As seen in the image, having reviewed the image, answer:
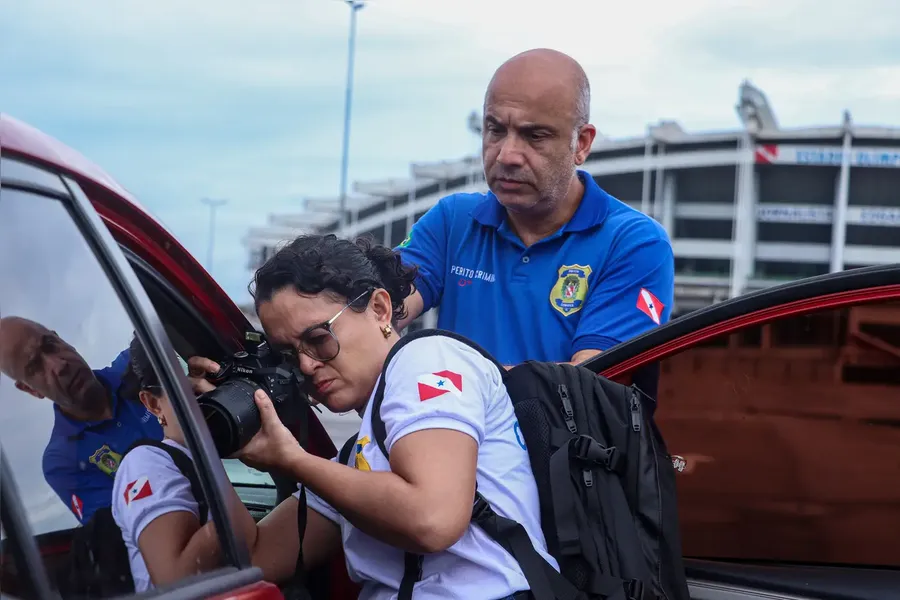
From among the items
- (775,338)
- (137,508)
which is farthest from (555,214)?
(137,508)

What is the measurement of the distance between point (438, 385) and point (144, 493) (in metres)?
0.49

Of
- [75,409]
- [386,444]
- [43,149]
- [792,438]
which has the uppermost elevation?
[43,149]

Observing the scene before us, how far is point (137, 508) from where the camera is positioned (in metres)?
1.39

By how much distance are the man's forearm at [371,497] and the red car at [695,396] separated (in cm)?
18

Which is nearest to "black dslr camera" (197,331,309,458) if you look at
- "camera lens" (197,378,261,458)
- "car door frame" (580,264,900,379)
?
"camera lens" (197,378,261,458)

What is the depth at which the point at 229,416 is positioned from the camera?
158 centimetres

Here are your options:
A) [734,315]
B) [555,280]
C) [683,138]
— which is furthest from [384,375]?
[683,138]

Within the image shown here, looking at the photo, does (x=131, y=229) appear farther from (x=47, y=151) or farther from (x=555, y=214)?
(x=555, y=214)

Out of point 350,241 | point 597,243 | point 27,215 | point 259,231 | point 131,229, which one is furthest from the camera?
point 259,231

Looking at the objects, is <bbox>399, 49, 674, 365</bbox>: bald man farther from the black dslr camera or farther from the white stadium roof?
the white stadium roof

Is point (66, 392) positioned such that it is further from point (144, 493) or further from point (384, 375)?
point (384, 375)

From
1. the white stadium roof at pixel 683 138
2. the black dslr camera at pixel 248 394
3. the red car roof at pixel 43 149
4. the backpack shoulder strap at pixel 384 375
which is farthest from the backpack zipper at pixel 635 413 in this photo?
the white stadium roof at pixel 683 138

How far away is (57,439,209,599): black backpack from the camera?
117cm

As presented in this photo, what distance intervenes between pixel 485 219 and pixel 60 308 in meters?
1.82
